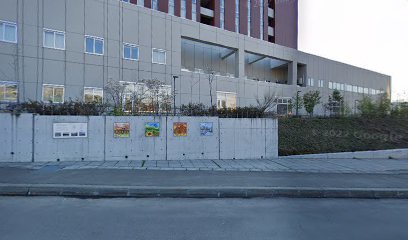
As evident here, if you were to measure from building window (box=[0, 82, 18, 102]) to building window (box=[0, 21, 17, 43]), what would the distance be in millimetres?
2841

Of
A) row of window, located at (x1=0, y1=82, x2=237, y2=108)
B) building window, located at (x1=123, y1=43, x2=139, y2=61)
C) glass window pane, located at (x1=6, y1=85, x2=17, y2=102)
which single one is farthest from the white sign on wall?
building window, located at (x1=123, y1=43, x2=139, y2=61)

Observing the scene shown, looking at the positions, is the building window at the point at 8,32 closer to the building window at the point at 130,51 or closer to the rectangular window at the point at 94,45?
the rectangular window at the point at 94,45

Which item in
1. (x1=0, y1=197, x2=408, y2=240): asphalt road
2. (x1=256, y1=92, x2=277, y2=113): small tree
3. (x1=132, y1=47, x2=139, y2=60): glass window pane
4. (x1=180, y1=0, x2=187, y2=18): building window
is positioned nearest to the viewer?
(x1=0, y1=197, x2=408, y2=240): asphalt road

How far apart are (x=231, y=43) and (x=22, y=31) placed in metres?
19.9

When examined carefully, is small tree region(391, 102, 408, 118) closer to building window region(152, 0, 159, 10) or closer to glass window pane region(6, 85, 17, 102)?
building window region(152, 0, 159, 10)

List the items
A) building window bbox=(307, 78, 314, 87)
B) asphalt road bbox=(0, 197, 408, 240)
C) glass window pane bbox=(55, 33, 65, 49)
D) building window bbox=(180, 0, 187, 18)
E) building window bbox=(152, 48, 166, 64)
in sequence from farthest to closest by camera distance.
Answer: building window bbox=(307, 78, 314, 87), building window bbox=(180, 0, 187, 18), building window bbox=(152, 48, 166, 64), glass window pane bbox=(55, 33, 65, 49), asphalt road bbox=(0, 197, 408, 240)

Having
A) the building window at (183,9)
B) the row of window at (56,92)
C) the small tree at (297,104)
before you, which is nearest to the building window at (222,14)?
the building window at (183,9)

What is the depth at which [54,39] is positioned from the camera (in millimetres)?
19344

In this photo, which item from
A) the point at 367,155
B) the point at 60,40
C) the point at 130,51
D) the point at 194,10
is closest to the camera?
the point at 367,155

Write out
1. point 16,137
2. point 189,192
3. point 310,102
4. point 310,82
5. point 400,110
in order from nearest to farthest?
1. point 189,192
2. point 16,137
3. point 400,110
4. point 310,102
5. point 310,82

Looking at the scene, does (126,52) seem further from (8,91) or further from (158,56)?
(8,91)

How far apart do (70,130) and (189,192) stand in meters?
6.65

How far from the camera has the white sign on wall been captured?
10622 mm

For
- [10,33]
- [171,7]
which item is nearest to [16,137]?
[10,33]
